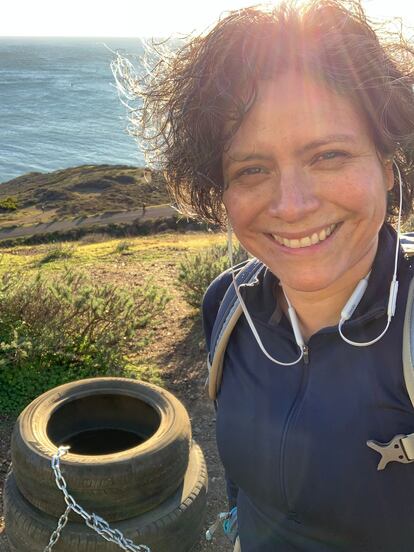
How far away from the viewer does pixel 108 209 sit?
2738 centimetres

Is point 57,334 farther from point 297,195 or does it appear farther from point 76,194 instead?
point 76,194

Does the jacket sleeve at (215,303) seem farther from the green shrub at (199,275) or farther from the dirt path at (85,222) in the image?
the dirt path at (85,222)

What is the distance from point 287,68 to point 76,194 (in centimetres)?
3081

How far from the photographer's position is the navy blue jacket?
146 cm

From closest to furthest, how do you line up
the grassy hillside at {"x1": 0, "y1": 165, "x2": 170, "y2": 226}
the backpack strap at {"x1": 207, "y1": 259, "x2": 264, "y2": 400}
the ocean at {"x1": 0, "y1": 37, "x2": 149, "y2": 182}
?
the backpack strap at {"x1": 207, "y1": 259, "x2": 264, "y2": 400} → the grassy hillside at {"x1": 0, "y1": 165, "x2": 170, "y2": 226} → the ocean at {"x1": 0, "y1": 37, "x2": 149, "y2": 182}

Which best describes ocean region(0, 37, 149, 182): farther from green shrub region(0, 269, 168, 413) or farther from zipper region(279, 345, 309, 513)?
zipper region(279, 345, 309, 513)

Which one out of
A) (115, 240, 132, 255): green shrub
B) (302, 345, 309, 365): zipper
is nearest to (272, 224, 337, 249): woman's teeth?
(302, 345, 309, 365): zipper

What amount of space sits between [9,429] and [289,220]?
3.75 m

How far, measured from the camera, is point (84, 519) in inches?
115

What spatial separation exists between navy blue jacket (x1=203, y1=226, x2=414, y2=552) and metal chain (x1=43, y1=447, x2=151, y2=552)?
1.28 m

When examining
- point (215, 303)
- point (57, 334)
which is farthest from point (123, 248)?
point (215, 303)

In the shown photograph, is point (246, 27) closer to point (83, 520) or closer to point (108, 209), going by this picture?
point (83, 520)

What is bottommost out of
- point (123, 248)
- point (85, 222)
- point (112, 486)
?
point (85, 222)

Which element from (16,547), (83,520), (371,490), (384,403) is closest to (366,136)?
(384,403)
